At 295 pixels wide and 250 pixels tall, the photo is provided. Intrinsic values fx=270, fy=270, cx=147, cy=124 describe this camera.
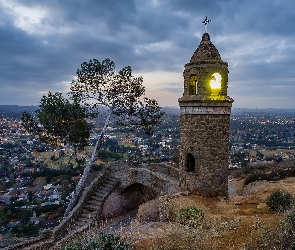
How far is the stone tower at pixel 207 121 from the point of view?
11.5m

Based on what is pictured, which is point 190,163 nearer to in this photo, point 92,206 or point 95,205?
point 95,205

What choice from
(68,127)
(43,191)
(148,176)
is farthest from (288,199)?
(43,191)

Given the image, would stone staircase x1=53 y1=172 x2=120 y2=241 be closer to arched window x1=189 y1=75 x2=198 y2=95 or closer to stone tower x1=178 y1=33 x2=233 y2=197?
stone tower x1=178 y1=33 x2=233 y2=197

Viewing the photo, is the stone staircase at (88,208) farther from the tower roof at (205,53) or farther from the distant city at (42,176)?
the tower roof at (205,53)

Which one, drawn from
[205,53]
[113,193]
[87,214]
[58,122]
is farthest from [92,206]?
[205,53]

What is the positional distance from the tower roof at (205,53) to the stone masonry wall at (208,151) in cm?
242

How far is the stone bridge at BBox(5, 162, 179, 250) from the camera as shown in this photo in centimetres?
1345

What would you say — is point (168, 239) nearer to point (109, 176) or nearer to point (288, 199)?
point (288, 199)

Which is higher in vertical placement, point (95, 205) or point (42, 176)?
point (95, 205)

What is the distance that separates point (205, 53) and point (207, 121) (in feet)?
9.78

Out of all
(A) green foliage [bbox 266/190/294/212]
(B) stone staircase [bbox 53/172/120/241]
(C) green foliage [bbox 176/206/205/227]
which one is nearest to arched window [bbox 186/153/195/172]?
(C) green foliage [bbox 176/206/205/227]

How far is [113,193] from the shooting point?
16.4 meters

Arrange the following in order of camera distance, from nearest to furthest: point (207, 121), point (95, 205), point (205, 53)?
1. point (207, 121)
2. point (205, 53)
3. point (95, 205)

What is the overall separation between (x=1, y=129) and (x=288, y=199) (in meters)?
90.4
